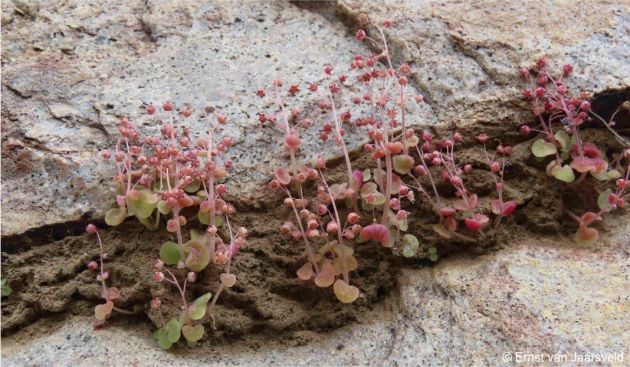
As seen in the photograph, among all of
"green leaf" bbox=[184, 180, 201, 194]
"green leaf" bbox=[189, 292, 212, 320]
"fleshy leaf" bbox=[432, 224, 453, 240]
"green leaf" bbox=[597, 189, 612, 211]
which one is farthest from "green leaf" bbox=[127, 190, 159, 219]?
"green leaf" bbox=[597, 189, 612, 211]

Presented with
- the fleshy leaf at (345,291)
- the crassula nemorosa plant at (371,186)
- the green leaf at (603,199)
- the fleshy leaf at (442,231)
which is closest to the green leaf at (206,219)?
the crassula nemorosa plant at (371,186)

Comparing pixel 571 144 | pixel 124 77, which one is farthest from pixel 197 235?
pixel 571 144

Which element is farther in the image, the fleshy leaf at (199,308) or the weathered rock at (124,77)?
the weathered rock at (124,77)

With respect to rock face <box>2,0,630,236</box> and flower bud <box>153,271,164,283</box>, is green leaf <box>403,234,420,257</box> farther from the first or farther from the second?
flower bud <box>153,271,164,283</box>

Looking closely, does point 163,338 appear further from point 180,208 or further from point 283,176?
point 283,176

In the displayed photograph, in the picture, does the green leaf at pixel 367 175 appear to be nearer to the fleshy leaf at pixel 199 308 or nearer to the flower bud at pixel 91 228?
the fleshy leaf at pixel 199 308

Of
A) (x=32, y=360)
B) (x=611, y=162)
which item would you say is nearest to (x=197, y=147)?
(x=32, y=360)
